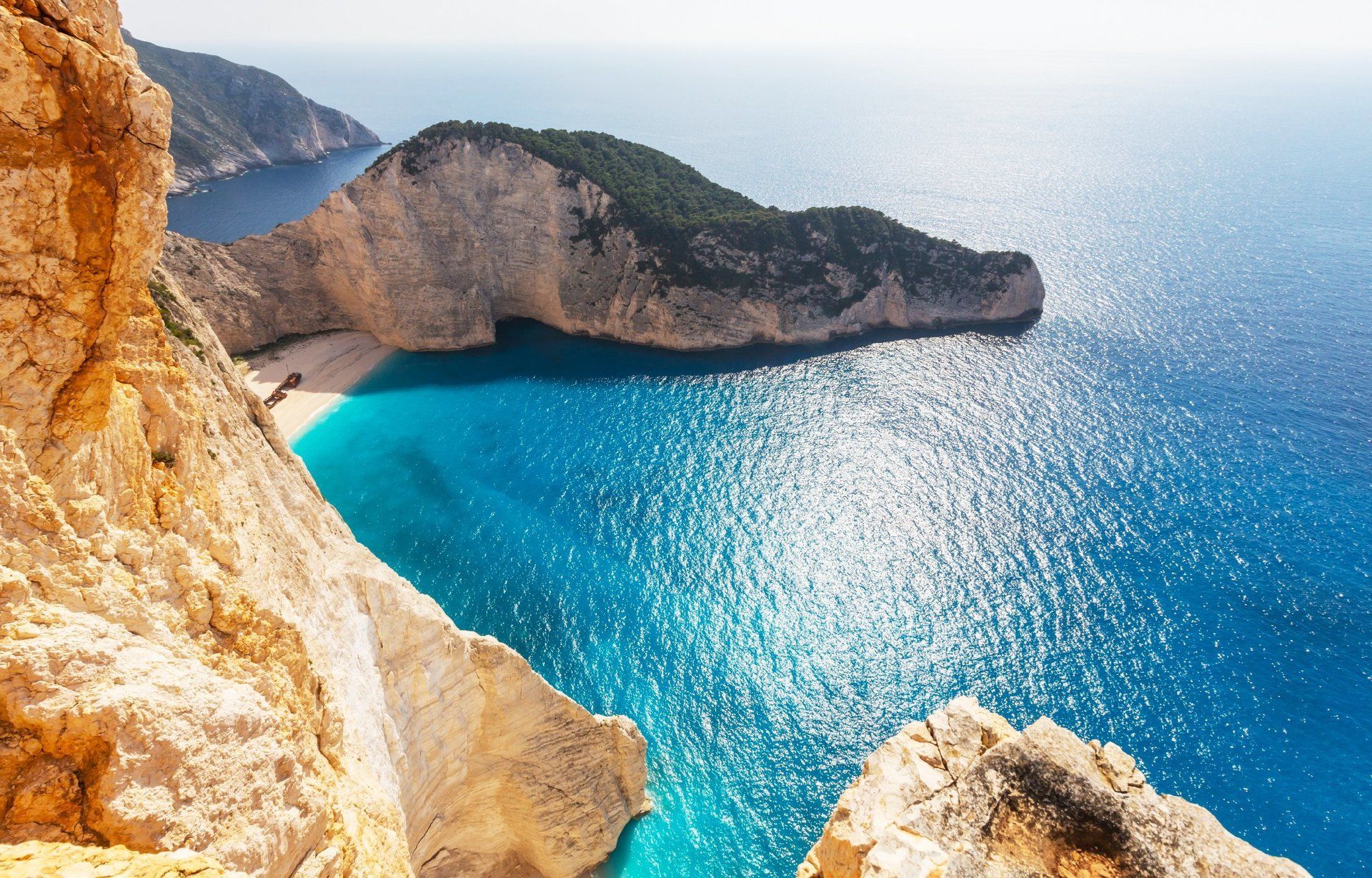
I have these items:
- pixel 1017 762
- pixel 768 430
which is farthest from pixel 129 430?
pixel 768 430

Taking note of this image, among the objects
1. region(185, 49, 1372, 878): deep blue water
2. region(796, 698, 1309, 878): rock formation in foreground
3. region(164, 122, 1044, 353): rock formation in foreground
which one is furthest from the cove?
region(796, 698, 1309, 878): rock formation in foreground

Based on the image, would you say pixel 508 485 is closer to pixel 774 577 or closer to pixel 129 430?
pixel 774 577

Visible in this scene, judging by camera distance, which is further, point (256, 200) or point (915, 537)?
point (256, 200)

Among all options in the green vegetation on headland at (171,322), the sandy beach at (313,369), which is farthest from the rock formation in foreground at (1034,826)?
the sandy beach at (313,369)

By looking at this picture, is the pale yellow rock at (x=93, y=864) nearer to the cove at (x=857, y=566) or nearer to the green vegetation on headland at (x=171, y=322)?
the green vegetation on headland at (x=171, y=322)

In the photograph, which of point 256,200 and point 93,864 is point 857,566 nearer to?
point 93,864

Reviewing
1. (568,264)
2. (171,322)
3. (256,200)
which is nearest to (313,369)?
(568,264)
